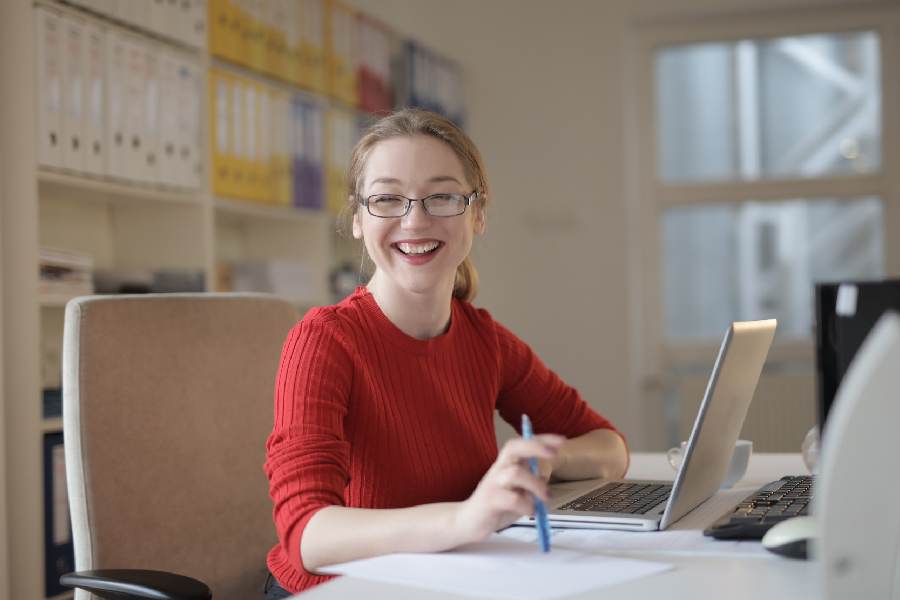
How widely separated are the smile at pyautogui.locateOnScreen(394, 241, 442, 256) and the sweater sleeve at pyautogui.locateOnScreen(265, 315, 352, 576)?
0.53 feet

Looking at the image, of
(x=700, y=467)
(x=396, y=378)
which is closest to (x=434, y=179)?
(x=396, y=378)

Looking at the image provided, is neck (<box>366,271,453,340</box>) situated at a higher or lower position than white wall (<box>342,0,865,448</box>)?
lower

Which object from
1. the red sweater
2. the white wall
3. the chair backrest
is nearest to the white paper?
the red sweater

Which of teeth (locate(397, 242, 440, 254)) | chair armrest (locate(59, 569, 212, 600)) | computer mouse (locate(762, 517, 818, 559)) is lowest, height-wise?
chair armrest (locate(59, 569, 212, 600))

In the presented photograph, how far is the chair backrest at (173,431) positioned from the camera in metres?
1.49

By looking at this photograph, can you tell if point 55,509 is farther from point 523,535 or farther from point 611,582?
point 611,582

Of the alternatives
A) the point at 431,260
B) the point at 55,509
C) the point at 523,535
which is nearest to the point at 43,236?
the point at 55,509

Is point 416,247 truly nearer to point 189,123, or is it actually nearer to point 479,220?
point 479,220

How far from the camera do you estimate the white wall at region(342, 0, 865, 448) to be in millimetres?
4840

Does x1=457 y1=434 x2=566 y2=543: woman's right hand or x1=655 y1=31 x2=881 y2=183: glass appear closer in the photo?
x1=457 y1=434 x2=566 y2=543: woman's right hand

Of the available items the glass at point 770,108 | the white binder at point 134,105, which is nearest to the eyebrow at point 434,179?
the white binder at point 134,105

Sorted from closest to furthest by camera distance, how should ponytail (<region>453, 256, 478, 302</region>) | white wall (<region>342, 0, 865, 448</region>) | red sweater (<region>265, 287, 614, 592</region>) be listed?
1. red sweater (<region>265, 287, 614, 592</region>)
2. ponytail (<region>453, 256, 478, 302</region>)
3. white wall (<region>342, 0, 865, 448</region>)

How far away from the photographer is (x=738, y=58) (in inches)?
193

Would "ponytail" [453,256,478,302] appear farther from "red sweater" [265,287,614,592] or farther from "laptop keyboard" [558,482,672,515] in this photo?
"laptop keyboard" [558,482,672,515]
